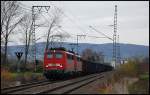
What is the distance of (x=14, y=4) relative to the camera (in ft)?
203

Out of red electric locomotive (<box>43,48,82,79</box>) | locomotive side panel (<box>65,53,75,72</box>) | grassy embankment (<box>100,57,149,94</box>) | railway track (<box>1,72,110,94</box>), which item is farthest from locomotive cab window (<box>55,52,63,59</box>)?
grassy embankment (<box>100,57,149,94</box>)

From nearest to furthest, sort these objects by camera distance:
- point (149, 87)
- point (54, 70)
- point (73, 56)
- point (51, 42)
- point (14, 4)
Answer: point (149, 87) → point (54, 70) → point (73, 56) → point (14, 4) → point (51, 42)

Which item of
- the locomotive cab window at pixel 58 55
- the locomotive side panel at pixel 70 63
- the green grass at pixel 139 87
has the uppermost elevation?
the locomotive cab window at pixel 58 55

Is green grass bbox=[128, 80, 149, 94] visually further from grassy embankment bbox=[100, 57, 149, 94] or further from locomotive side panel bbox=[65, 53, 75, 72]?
locomotive side panel bbox=[65, 53, 75, 72]

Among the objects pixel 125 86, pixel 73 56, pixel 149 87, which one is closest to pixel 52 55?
pixel 73 56

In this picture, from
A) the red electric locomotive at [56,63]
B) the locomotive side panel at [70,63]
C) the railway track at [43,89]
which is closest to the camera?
the railway track at [43,89]

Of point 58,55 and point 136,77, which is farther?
point 58,55

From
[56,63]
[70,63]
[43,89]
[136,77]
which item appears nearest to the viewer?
[136,77]

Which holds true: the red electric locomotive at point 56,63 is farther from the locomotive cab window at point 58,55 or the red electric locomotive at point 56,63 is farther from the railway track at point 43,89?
the railway track at point 43,89

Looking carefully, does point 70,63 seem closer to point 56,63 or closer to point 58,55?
point 58,55

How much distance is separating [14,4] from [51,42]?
1560 cm

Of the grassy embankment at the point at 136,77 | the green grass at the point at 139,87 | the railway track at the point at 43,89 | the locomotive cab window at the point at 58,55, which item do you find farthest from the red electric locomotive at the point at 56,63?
the green grass at the point at 139,87

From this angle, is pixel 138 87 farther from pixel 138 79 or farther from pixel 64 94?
pixel 64 94

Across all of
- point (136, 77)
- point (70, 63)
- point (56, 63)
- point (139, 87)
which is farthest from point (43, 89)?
point (70, 63)
